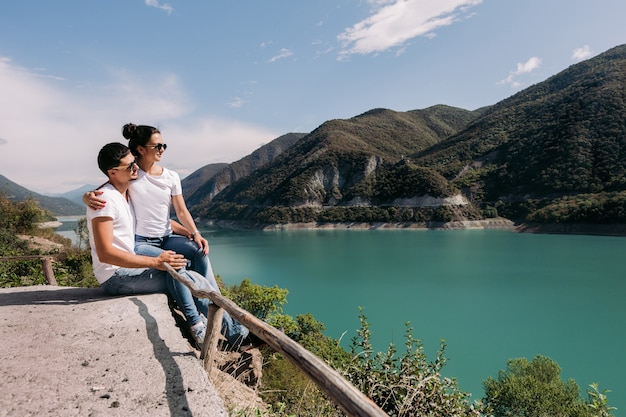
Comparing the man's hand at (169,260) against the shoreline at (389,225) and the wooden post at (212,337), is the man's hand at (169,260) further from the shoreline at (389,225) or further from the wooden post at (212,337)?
the shoreline at (389,225)

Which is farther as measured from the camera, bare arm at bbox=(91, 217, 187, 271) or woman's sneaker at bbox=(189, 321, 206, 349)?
woman's sneaker at bbox=(189, 321, 206, 349)

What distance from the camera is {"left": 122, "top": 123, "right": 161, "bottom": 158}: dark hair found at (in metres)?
3.46

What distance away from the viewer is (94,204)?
2855 mm

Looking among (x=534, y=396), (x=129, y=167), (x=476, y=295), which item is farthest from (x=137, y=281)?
(x=476, y=295)

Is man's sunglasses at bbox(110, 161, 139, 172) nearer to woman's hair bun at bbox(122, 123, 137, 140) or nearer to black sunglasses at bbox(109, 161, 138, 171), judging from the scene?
black sunglasses at bbox(109, 161, 138, 171)

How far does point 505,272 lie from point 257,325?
3883 centimetres

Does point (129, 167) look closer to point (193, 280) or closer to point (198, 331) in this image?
point (193, 280)

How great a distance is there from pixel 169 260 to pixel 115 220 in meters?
0.58

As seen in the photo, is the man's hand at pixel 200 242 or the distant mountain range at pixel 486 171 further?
the distant mountain range at pixel 486 171

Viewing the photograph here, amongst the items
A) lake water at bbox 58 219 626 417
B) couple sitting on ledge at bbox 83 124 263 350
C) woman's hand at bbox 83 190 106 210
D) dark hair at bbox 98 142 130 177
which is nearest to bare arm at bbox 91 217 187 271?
couple sitting on ledge at bbox 83 124 263 350

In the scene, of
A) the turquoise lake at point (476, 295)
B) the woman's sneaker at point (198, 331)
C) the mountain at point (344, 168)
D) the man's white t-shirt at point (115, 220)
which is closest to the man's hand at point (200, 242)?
the man's white t-shirt at point (115, 220)

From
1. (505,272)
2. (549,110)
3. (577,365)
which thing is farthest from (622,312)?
(549,110)

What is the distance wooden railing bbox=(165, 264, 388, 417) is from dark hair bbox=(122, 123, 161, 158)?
140 cm

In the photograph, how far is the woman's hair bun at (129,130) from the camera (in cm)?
347
